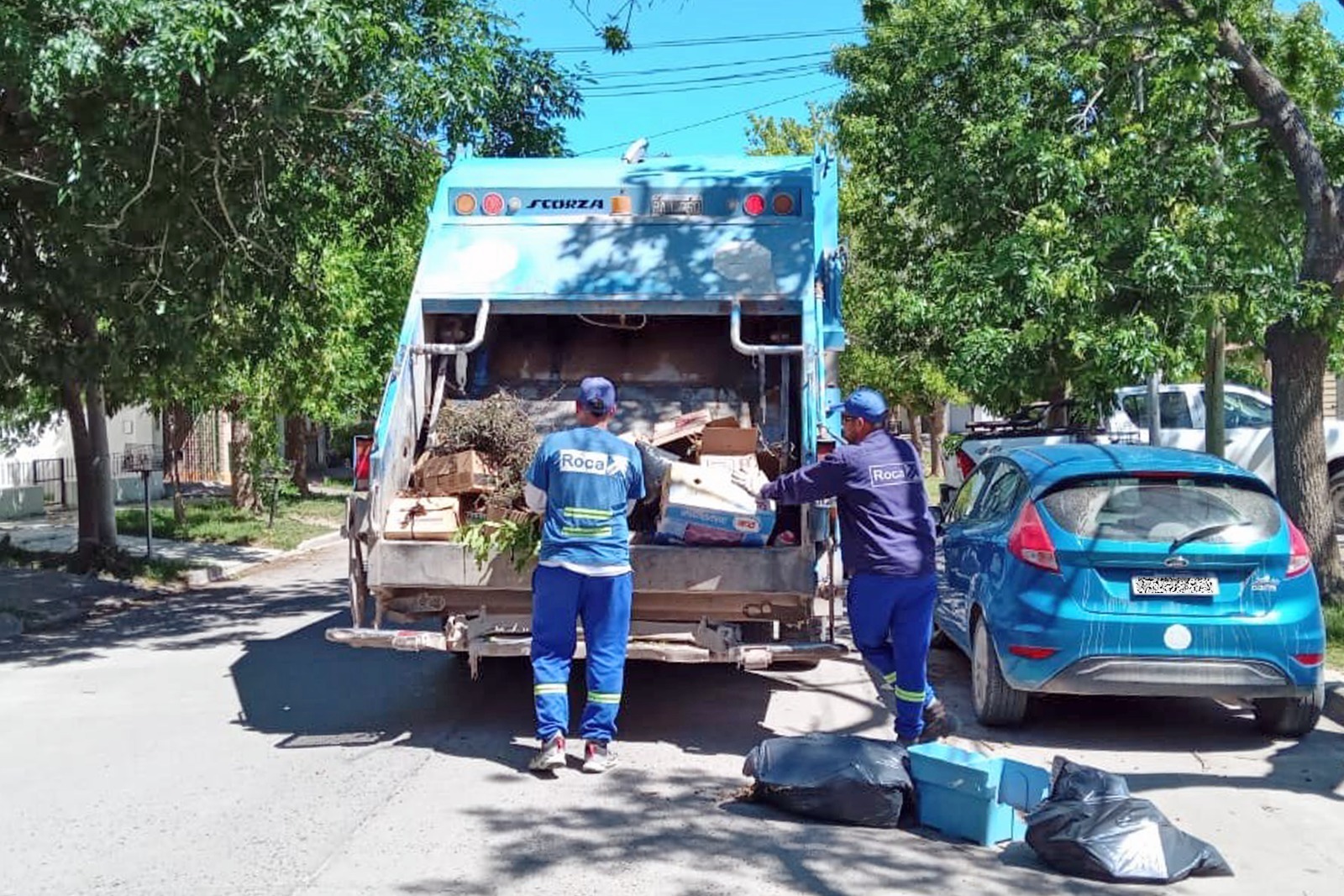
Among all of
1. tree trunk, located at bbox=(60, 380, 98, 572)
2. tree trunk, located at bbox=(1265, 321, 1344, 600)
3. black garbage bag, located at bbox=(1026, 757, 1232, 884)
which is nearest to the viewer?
black garbage bag, located at bbox=(1026, 757, 1232, 884)

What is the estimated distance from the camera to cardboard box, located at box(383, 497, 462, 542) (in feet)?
22.4

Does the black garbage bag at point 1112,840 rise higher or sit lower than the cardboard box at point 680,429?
lower

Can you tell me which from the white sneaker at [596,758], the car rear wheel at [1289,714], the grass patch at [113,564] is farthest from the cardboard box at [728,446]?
the grass patch at [113,564]

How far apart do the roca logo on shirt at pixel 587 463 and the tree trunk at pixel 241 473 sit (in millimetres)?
17152

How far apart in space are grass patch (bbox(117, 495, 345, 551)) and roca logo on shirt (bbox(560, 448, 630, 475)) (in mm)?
11714

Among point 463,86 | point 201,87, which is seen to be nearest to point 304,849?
point 201,87

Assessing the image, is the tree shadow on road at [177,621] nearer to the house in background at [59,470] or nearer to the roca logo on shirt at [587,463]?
the roca logo on shirt at [587,463]

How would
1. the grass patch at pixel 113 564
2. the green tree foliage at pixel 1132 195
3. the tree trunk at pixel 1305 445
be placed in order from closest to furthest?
the green tree foliage at pixel 1132 195
the tree trunk at pixel 1305 445
the grass patch at pixel 113 564

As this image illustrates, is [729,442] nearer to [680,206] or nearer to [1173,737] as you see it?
[680,206]

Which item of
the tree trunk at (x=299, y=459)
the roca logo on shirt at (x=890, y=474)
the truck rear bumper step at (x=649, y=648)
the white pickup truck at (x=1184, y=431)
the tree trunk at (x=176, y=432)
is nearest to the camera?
the roca logo on shirt at (x=890, y=474)

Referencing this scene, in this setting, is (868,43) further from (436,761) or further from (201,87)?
(436,761)

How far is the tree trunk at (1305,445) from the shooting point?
32.9 feet

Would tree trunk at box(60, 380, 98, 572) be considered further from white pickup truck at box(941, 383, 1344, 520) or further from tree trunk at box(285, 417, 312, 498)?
tree trunk at box(285, 417, 312, 498)

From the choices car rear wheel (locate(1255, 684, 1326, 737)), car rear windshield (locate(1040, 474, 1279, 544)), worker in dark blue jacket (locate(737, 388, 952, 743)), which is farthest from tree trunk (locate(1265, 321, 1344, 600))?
worker in dark blue jacket (locate(737, 388, 952, 743))
